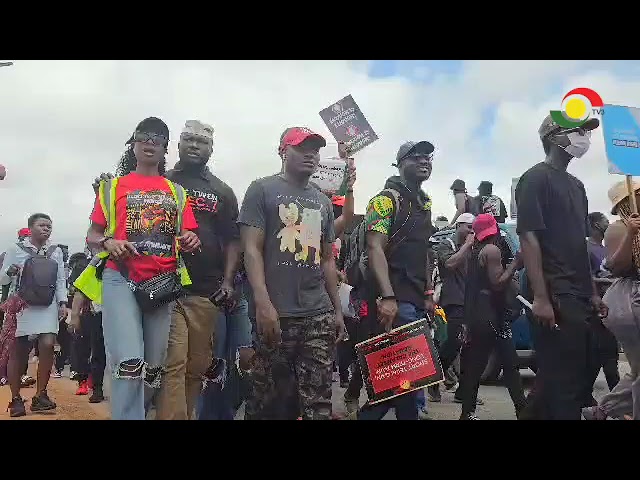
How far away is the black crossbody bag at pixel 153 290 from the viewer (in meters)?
3.95

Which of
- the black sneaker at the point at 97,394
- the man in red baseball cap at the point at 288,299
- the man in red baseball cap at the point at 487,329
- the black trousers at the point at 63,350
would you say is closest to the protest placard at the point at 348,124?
the man in red baseball cap at the point at 288,299

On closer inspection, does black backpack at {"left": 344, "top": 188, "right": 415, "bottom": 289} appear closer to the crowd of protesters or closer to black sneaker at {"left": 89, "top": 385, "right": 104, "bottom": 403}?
the crowd of protesters

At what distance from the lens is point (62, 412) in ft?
20.5

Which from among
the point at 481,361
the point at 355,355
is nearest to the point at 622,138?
the point at 481,361

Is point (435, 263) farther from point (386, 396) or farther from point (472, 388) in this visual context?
point (386, 396)

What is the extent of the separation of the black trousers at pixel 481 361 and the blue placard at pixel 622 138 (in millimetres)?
1627

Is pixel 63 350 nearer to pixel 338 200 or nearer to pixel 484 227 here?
pixel 338 200

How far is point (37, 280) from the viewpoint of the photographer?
252 inches

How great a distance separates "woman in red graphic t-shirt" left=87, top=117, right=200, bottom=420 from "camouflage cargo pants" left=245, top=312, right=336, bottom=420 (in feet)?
2.06

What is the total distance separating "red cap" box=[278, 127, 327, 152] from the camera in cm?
429

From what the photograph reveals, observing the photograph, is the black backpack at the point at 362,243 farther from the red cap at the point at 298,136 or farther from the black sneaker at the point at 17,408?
the black sneaker at the point at 17,408

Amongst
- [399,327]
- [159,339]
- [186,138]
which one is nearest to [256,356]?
[159,339]

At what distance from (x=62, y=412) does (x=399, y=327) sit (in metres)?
3.74

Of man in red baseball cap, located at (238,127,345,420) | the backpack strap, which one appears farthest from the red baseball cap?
man in red baseball cap, located at (238,127,345,420)
